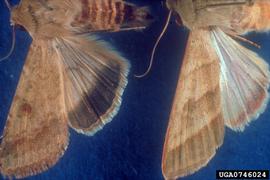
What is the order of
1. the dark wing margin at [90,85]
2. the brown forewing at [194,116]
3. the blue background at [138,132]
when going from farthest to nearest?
the blue background at [138,132] → the dark wing margin at [90,85] → the brown forewing at [194,116]

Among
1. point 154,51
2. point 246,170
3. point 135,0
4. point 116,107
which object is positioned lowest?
point 246,170

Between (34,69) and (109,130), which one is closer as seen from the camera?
(34,69)

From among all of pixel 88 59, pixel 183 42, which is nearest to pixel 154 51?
pixel 183 42

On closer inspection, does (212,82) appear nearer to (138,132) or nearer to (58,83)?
(138,132)

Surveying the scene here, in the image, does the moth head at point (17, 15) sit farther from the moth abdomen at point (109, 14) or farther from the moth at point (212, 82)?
the moth at point (212, 82)

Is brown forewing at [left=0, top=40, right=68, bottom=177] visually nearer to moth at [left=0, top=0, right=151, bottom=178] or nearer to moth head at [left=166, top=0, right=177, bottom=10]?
moth at [left=0, top=0, right=151, bottom=178]

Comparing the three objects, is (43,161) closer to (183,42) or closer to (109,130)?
(109,130)

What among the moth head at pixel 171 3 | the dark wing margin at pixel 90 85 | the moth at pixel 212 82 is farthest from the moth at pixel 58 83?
the moth at pixel 212 82
